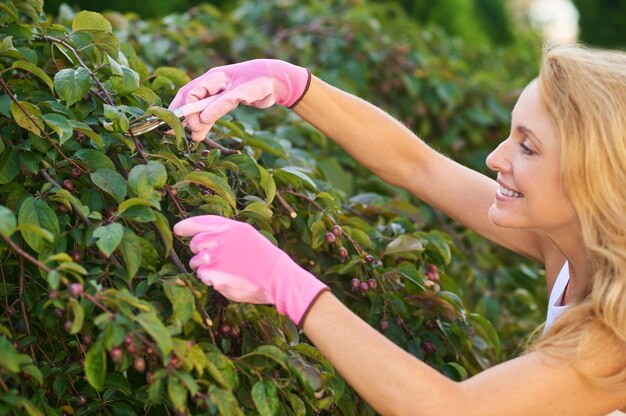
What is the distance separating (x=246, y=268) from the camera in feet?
4.21

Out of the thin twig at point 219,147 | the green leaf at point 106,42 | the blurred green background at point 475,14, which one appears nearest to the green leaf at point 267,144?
the thin twig at point 219,147

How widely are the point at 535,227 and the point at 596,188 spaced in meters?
0.17

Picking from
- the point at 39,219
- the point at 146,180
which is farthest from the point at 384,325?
the point at 39,219

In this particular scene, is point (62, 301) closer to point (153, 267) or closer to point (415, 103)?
point (153, 267)

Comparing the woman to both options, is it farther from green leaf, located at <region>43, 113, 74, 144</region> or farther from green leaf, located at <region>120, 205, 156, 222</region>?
green leaf, located at <region>43, 113, 74, 144</region>

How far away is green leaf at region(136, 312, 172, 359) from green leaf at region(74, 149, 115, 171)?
1.06 feet

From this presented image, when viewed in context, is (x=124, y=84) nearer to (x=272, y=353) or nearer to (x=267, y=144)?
(x=267, y=144)

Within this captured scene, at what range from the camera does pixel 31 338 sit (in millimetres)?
1330

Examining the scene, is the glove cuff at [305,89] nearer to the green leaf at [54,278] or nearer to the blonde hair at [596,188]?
the blonde hair at [596,188]

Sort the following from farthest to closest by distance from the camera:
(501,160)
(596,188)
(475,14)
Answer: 1. (475,14)
2. (501,160)
3. (596,188)

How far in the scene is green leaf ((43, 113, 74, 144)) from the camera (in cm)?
131

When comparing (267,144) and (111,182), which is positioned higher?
(111,182)

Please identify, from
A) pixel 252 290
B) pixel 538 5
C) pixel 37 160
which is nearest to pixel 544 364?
pixel 252 290

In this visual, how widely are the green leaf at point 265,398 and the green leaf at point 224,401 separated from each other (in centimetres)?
4
